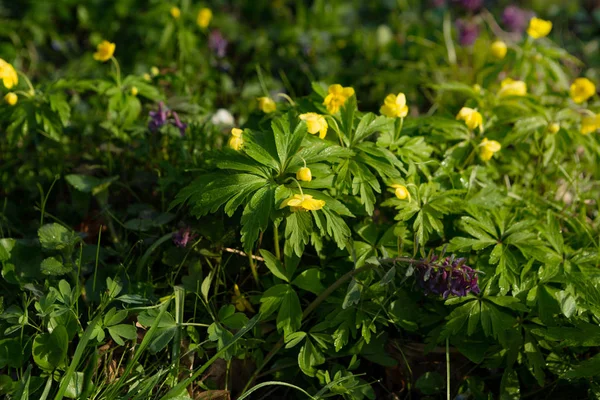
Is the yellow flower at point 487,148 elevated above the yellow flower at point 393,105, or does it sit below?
below

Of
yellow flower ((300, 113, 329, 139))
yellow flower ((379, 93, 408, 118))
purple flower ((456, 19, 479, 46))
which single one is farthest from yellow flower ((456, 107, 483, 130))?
purple flower ((456, 19, 479, 46))

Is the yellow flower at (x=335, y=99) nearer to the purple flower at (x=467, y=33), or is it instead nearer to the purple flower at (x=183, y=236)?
the purple flower at (x=183, y=236)

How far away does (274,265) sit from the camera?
2070 millimetres

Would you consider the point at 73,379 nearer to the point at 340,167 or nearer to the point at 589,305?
the point at 340,167

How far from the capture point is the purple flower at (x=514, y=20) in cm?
421

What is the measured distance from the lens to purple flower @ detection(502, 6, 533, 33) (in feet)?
13.8

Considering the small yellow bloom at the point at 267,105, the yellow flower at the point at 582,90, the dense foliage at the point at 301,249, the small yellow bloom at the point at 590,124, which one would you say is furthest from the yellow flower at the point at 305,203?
the yellow flower at the point at 582,90

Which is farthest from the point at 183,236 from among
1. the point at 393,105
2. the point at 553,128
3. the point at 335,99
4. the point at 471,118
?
the point at 553,128

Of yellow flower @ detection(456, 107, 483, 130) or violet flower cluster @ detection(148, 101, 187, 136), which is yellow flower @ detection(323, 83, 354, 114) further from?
violet flower cluster @ detection(148, 101, 187, 136)

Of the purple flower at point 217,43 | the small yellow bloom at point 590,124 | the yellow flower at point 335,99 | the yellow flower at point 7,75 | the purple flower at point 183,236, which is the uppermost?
the yellow flower at point 335,99

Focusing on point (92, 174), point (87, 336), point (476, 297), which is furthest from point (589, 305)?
point (92, 174)

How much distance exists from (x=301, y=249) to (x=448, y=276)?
44cm

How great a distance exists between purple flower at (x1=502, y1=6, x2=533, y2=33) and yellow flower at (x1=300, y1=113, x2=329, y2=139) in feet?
8.71

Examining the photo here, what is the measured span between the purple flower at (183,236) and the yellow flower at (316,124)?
0.55 meters
